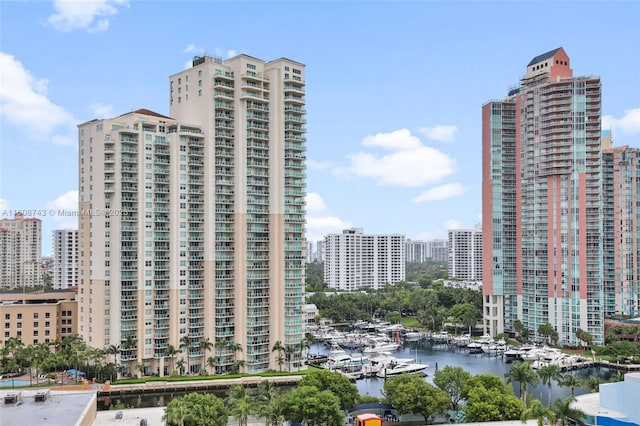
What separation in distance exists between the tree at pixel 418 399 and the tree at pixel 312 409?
15.0 feet

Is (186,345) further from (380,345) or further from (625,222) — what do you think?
(625,222)

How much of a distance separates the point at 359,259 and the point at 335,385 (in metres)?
106

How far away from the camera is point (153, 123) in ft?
184

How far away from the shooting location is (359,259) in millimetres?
145375

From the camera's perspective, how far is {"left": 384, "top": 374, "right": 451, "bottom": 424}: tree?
39.0 metres

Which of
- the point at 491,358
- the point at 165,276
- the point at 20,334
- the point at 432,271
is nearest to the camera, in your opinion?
the point at 165,276

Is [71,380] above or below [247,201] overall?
below

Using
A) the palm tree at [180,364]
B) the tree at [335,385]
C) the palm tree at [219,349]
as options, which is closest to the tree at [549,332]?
the palm tree at [219,349]

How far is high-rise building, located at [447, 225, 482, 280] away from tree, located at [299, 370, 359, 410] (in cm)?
13253

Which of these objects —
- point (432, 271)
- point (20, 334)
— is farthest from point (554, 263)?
point (432, 271)

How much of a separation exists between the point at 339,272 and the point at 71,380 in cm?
9592

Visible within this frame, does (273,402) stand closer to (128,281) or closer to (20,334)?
(128,281)

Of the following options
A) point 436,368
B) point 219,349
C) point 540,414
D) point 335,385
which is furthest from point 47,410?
point 436,368

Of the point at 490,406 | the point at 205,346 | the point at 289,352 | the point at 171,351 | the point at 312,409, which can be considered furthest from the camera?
the point at 289,352
